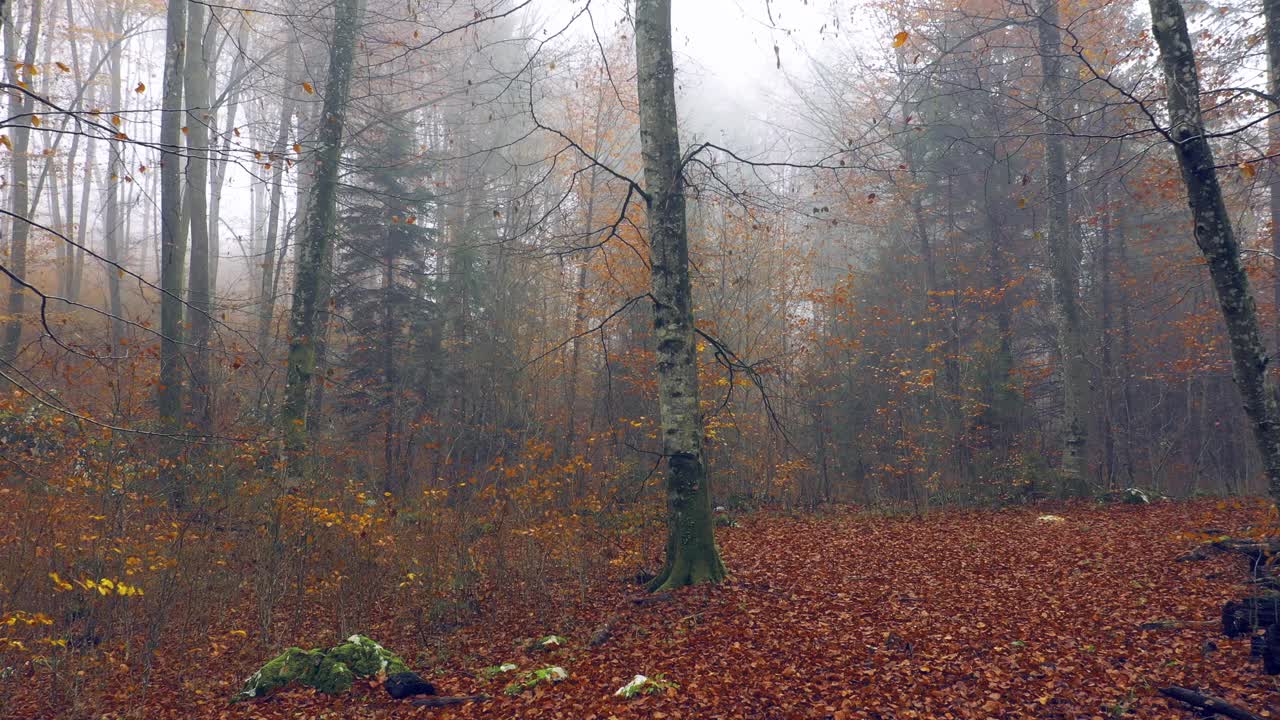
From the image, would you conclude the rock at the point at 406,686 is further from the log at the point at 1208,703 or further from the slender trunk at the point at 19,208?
the slender trunk at the point at 19,208

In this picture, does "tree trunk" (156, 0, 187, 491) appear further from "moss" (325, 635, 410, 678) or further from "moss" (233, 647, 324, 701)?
"moss" (325, 635, 410, 678)

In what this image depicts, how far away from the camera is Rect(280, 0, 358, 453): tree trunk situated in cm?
973

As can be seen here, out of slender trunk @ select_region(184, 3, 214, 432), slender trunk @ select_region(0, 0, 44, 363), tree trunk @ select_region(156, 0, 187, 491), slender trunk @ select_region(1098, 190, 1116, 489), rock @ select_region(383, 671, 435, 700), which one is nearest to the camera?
rock @ select_region(383, 671, 435, 700)

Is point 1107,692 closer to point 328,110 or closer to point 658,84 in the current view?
point 658,84

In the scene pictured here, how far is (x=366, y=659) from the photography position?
555 cm

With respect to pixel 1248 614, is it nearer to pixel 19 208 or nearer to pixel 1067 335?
pixel 1067 335

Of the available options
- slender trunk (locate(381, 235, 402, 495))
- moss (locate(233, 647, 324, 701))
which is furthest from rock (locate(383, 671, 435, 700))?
slender trunk (locate(381, 235, 402, 495))

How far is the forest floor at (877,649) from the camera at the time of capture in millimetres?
4422

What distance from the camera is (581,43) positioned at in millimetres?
18828

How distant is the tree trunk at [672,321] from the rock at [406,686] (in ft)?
7.67

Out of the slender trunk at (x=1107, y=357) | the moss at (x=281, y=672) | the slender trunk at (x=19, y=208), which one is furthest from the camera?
the slender trunk at (x=1107, y=357)

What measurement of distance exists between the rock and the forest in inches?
1.6

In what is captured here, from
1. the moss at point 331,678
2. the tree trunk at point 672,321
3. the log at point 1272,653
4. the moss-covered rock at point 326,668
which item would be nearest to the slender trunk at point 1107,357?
the log at point 1272,653

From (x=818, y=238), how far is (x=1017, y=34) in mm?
9475
